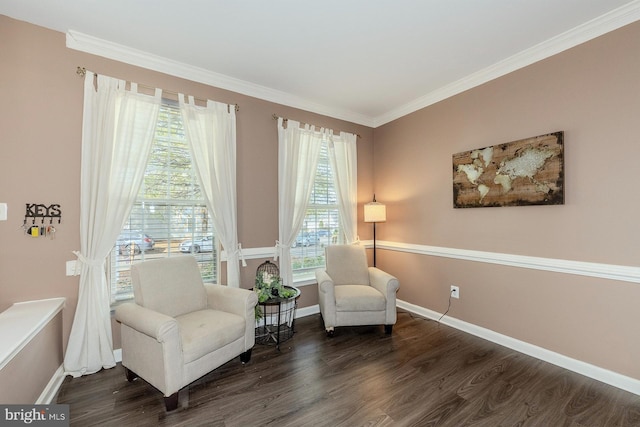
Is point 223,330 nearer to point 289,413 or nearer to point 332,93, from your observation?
point 289,413

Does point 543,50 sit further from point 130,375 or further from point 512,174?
point 130,375

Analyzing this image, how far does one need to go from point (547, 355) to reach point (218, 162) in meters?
3.73

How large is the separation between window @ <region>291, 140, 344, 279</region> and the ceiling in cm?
120

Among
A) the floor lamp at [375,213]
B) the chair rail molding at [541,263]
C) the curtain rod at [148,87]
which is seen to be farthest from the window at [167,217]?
the chair rail molding at [541,263]

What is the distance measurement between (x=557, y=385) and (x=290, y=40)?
364 centimetres

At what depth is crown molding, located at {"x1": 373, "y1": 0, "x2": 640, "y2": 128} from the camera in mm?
2139

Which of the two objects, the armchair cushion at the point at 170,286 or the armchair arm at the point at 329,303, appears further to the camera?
the armchair arm at the point at 329,303

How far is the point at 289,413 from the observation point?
1.91 m

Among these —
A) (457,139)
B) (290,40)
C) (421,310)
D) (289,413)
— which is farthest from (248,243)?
(457,139)

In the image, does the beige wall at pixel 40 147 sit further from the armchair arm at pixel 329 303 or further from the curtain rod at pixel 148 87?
the armchair arm at pixel 329 303

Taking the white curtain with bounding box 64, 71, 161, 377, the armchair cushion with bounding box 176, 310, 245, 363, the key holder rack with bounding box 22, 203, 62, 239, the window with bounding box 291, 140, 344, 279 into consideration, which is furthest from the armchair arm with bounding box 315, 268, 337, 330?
the key holder rack with bounding box 22, 203, 62, 239

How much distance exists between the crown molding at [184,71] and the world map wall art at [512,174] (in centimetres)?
193

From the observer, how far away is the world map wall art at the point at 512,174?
250cm

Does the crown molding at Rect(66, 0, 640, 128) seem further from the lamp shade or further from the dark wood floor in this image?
the dark wood floor
